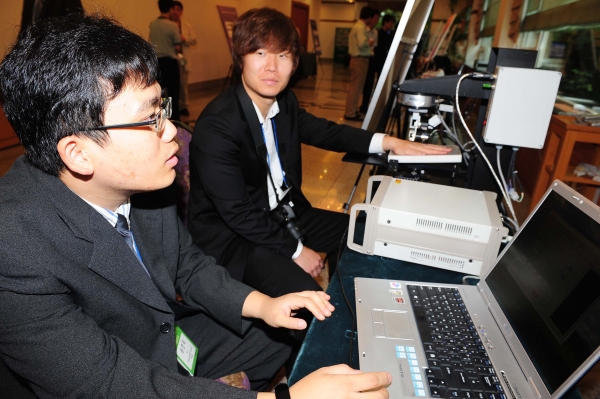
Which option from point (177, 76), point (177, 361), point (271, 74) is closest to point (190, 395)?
point (177, 361)

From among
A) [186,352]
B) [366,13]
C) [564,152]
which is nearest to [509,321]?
[186,352]

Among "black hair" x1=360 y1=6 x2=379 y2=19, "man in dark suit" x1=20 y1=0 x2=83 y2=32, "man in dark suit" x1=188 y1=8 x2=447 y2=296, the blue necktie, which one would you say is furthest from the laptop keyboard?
"black hair" x1=360 y1=6 x2=379 y2=19

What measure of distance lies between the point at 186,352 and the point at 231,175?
2.00 ft

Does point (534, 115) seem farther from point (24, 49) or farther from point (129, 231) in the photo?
point (24, 49)

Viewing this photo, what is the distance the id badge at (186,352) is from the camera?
3.02ft

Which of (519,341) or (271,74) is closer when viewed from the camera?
(519,341)

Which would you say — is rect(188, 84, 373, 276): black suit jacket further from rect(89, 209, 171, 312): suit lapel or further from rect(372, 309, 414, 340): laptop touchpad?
rect(372, 309, 414, 340): laptop touchpad

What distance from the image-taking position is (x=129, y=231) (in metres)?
0.87

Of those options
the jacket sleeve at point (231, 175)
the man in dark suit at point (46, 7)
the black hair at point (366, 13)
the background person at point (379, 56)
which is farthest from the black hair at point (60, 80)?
the black hair at point (366, 13)

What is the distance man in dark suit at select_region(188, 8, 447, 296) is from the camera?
52.2 inches

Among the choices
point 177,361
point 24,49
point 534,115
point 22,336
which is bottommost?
point 177,361

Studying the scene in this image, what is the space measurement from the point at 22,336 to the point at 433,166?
131 cm

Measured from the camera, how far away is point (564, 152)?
2283mm

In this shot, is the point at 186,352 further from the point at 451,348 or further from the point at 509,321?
the point at 509,321
